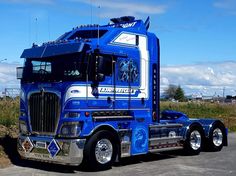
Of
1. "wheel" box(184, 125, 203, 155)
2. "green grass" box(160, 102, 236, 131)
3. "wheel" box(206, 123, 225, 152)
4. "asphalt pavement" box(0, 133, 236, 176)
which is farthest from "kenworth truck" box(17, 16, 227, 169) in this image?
"green grass" box(160, 102, 236, 131)

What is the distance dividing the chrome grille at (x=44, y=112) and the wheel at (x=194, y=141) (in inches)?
192

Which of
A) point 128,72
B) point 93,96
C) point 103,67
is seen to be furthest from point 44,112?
point 128,72

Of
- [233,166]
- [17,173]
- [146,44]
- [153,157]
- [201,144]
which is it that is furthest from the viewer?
[201,144]

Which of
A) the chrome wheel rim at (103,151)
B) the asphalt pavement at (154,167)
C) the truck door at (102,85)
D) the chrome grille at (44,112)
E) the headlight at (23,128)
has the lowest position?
the asphalt pavement at (154,167)

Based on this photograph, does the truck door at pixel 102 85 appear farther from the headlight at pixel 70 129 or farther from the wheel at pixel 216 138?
the wheel at pixel 216 138

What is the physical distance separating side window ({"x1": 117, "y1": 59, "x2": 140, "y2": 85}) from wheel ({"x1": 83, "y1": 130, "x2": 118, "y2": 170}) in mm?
1542

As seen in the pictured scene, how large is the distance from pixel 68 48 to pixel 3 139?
473 cm

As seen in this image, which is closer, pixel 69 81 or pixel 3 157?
pixel 69 81

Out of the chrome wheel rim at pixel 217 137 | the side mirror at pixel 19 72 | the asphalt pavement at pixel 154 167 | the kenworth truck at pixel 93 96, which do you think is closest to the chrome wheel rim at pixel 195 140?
the asphalt pavement at pixel 154 167

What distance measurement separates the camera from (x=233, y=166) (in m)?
12.5

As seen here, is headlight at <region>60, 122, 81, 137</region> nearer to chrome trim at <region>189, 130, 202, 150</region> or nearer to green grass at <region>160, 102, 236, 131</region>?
chrome trim at <region>189, 130, 202, 150</region>

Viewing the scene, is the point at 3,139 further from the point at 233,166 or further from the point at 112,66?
the point at 233,166

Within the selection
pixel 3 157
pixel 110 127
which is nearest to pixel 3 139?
pixel 3 157

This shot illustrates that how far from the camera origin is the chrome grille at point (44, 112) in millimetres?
11703
